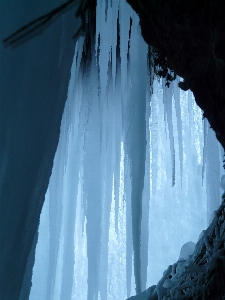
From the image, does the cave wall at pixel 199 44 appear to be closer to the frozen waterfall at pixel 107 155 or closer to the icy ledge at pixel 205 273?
the icy ledge at pixel 205 273

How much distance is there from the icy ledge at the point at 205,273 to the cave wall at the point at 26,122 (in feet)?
1.68

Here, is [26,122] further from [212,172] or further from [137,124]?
[212,172]

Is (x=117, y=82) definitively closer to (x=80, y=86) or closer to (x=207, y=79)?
(x=80, y=86)

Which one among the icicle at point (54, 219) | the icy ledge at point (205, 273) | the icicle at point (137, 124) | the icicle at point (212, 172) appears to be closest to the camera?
the icy ledge at point (205, 273)

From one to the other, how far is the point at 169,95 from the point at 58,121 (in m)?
0.84

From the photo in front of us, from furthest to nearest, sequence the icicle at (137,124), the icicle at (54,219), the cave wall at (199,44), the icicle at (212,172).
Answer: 1. the icicle at (212,172)
2. the icicle at (54,219)
3. the icicle at (137,124)
4. the cave wall at (199,44)

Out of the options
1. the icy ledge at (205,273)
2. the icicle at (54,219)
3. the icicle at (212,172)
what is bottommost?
the icy ledge at (205,273)

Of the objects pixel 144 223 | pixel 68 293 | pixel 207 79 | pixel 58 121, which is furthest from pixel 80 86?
pixel 68 293

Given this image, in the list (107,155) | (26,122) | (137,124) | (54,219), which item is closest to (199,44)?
(137,124)

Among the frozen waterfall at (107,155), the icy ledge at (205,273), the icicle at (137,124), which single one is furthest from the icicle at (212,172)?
the icy ledge at (205,273)

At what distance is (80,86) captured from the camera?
78.6 inches

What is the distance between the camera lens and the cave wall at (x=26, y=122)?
4.30 ft

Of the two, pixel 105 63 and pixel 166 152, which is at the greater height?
pixel 166 152

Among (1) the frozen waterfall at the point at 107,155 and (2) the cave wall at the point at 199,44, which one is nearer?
(2) the cave wall at the point at 199,44
